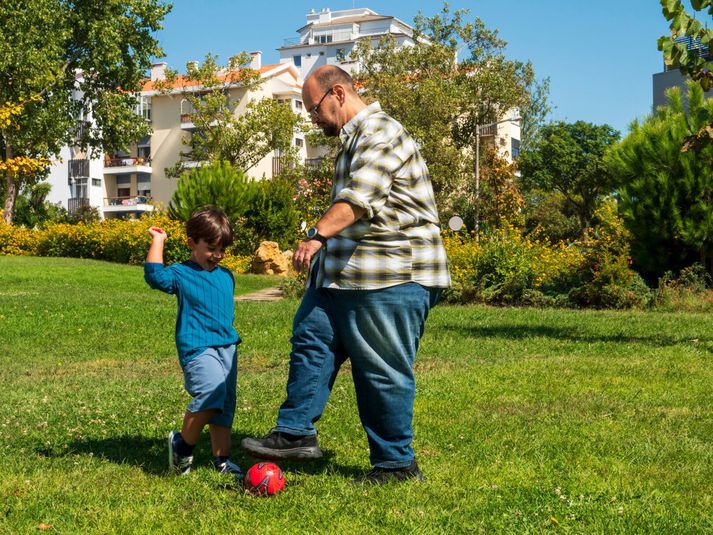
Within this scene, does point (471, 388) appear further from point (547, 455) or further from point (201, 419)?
point (201, 419)

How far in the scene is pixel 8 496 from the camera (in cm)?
481

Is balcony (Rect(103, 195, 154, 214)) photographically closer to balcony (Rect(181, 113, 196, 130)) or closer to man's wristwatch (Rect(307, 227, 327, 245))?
balcony (Rect(181, 113, 196, 130))

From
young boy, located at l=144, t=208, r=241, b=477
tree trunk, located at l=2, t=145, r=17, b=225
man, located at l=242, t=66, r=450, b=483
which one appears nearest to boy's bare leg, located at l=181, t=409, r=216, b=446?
young boy, located at l=144, t=208, r=241, b=477

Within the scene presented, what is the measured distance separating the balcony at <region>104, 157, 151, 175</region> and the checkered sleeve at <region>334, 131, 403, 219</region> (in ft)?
239

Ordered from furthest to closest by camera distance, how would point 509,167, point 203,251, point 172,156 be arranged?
point 172,156, point 509,167, point 203,251

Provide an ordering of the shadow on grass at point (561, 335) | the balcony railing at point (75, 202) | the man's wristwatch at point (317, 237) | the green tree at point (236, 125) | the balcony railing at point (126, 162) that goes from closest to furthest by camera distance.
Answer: the man's wristwatch at point (317, 237)
the shadow on grass at point (561, 335)
the green tree at point (236, 125)
the balcony railing at point (126, 162)
the balcony railing at point (75, 202)

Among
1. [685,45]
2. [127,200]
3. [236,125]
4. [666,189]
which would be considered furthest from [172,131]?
[685,45]

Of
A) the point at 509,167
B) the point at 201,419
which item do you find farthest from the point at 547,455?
the point at 509,167

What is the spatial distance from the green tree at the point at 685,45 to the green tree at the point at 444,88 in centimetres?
3016

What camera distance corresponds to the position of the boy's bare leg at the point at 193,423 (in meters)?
5.16

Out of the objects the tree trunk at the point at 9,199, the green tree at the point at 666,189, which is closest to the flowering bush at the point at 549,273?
the green tree at the point at 666,189

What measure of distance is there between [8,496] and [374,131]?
8.36 feet

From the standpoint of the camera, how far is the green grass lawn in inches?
173

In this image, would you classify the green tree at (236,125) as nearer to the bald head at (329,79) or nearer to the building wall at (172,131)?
the building wall at (172,131)
